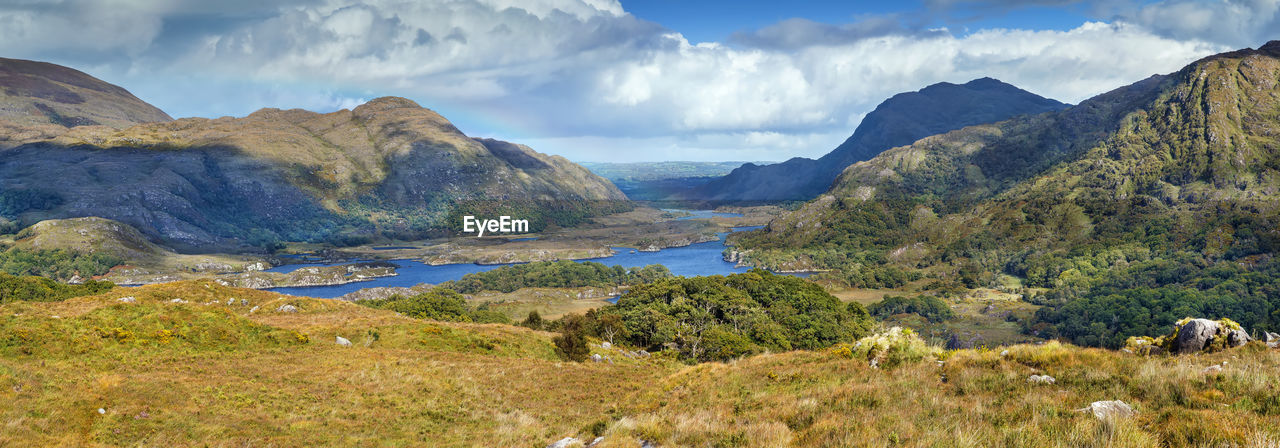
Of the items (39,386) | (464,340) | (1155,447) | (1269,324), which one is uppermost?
(1155,447)

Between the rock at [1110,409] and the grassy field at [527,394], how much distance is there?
0.34 metres

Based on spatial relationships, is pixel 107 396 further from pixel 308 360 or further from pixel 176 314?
pixel 176 314

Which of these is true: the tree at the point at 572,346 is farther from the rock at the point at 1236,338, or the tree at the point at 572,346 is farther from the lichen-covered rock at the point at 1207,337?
the rock at the point at 1236,338

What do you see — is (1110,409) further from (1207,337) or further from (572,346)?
(572,346)

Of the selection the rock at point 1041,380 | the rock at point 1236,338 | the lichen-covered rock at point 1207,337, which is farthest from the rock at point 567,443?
the rock at point 1236,338

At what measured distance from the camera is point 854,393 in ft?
63.4

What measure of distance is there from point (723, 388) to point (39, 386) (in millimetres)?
28436

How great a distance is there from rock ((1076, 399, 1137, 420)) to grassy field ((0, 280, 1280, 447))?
0.34 meters

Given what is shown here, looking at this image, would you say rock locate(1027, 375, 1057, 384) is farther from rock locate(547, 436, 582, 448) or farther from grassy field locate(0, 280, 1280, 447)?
rock locate(547, 436, 582, 448)

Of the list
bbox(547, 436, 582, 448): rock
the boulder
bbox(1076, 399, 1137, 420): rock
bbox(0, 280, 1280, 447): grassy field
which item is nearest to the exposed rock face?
the boulder

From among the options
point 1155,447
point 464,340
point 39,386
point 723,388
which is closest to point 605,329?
point 464,340

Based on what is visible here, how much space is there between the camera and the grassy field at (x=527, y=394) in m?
13.7

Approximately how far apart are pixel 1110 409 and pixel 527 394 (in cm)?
2757

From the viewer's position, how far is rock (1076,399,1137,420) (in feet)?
42.9
